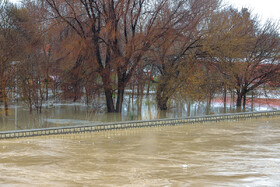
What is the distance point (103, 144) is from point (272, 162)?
11.4 ft

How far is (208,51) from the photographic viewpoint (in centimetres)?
1442

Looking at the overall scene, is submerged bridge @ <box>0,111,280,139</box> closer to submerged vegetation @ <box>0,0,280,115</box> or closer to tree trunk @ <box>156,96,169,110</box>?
submerged vegetation @ <box>0,0,280,115</box>

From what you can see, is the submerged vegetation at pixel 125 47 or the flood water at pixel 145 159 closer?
the flood water at pixel 145 159

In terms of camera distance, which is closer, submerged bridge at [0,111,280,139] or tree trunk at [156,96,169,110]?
submerged bridge at [0,111,280,139]

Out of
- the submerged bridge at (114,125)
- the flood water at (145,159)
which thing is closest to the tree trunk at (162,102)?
the submerged bridge at (114,125)

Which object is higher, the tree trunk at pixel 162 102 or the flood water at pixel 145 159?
the tree trunk at pixel 162 102

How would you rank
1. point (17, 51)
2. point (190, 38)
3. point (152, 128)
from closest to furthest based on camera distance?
point (152, 128), point (17, 51), point (190, 38)

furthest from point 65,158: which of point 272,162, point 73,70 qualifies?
point 73,70

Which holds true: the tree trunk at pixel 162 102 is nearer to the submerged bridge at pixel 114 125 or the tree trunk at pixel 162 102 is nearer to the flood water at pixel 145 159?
the submerged bridge at pixel 114 125

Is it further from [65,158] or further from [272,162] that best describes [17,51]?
[272,162]

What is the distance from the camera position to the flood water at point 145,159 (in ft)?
18.0

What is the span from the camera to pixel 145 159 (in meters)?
6.81

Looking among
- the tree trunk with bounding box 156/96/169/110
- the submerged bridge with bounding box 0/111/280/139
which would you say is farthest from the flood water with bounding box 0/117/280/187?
the tree trunk with bounding box 156/96/169/110

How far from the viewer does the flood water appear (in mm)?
5477
